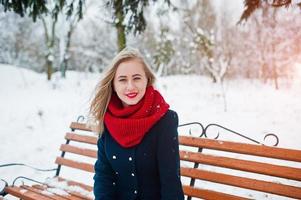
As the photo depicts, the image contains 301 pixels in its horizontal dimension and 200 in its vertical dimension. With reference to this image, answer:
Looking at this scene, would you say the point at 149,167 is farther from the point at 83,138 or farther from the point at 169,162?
the point at 83,138

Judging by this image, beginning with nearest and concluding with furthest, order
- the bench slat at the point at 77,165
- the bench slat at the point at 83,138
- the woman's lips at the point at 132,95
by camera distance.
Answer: the woman's lips at the point at 132,95, the bench slat at the point at 77,165, the bench slat at the point at 83,138

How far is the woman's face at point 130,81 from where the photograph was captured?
210 cm

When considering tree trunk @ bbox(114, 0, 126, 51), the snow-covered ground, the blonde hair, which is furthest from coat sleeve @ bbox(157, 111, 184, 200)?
tree trunk @ bbox(114, 0, 126, 51)

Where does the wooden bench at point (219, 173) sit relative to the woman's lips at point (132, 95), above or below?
below

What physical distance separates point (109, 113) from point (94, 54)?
30737 millimetres

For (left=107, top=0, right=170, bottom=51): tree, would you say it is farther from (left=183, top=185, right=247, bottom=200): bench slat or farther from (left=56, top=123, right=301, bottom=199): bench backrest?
(left=183, top=185, right=247, bottom=200): bench slat

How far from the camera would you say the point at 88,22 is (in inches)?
1341

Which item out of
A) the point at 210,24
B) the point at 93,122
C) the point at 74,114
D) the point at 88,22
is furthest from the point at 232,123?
the point at 88,22

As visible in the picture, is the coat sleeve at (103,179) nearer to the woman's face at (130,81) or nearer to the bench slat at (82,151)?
the woman's face at (130,81)

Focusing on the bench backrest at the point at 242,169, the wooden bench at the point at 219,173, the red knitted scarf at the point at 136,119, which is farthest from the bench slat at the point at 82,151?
the red knitted scarf at the point at 136,119

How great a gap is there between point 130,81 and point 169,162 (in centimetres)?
60

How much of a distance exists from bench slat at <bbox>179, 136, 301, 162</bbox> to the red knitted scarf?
92cm

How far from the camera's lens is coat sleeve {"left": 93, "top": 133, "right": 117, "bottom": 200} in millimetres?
2195

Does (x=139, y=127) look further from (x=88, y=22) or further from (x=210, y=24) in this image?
(x=88, y=22)
